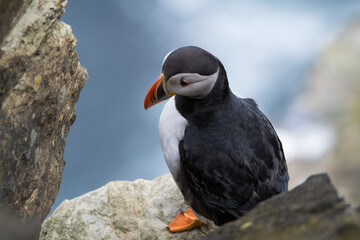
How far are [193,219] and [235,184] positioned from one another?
94cm

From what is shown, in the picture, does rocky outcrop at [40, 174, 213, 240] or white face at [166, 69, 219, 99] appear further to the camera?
rocky outcrop at [40, 174, 213, 240]

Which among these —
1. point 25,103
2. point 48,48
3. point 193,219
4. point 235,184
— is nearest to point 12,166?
point 25,103

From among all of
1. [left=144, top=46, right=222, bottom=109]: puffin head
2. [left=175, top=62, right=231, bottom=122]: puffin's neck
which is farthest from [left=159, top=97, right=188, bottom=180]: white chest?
[left=144, top=46, right=222, bottom=109]: puffin head

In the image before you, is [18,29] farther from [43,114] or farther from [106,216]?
[106,216]

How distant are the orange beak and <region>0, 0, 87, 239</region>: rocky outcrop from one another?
2.19ft

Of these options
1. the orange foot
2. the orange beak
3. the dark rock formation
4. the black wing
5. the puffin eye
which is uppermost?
the orange beak

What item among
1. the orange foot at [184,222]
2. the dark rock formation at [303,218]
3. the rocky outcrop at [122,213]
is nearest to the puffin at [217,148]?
the orange foot at [184,222]

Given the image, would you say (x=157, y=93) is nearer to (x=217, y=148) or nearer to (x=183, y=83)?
(x=183, y=83)

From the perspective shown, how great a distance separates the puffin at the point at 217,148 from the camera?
3506 mm

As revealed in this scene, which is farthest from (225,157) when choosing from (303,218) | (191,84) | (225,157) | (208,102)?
(303,218)

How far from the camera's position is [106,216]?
4.52 m

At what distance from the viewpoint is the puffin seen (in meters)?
3.51

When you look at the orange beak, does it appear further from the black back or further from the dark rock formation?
the dark rock formation

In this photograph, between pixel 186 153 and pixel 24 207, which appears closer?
pixel 24 207
